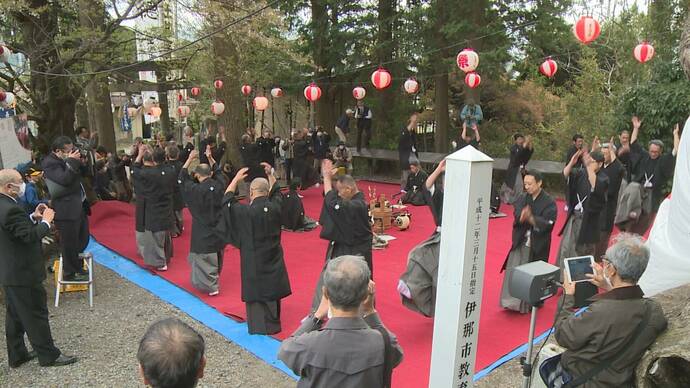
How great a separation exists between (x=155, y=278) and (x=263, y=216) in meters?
2.96

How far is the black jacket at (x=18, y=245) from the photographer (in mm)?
4535

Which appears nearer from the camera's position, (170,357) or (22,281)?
(170,357)

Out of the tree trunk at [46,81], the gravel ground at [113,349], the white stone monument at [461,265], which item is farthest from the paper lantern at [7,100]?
the white stone monument at [461,265]

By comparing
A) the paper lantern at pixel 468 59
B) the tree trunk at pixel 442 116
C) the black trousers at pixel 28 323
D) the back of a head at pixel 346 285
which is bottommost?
the black trousers at pixel 28 323

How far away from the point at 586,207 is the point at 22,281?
6.17 m

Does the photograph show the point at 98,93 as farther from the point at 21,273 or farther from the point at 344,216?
the point at 344,216

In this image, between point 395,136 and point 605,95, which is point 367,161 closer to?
point 395,136

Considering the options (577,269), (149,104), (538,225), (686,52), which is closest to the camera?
(577,269)

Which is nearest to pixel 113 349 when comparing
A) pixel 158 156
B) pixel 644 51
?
pixel 158 156

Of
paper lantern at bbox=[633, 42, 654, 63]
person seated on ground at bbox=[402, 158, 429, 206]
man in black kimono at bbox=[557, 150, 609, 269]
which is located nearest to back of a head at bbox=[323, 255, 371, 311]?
man in black kimono at bbox=[557, 150, 609, 269]

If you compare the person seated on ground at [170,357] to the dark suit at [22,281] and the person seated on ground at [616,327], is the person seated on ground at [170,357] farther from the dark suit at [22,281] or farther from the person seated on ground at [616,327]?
the dark suit at [22,281]

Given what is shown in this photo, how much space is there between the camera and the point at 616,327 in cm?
281

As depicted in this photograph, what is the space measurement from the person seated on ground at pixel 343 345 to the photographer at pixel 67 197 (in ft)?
18.4

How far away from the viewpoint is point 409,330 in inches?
229
